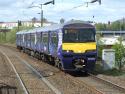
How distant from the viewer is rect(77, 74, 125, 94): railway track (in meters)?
16.6

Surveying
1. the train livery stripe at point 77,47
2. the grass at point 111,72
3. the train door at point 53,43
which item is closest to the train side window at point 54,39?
the train door at point 53,43

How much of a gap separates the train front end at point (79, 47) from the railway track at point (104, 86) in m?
0.87

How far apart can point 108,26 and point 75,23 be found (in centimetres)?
15436

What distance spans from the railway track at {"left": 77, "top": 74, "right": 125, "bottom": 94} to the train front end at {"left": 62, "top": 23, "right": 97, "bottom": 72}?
0.87 meters

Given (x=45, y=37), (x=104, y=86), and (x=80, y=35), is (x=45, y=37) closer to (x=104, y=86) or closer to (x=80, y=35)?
(x=80, y=35)

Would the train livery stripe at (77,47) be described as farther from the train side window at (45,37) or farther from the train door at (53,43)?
the train side window at (45,37)

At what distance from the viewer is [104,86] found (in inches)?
723

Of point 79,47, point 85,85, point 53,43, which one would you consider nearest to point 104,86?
point 85,85

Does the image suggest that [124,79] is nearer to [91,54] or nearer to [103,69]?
[91,54]

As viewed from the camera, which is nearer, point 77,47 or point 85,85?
point 85,85

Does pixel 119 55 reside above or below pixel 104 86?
above

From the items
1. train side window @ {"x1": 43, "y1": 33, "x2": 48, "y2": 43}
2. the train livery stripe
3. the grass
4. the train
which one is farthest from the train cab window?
train side window @ {"x1": 43, "y1": 33, "x2": 48, "y2": 43}

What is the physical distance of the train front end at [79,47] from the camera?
22859mm

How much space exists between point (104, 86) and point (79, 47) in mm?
4904
